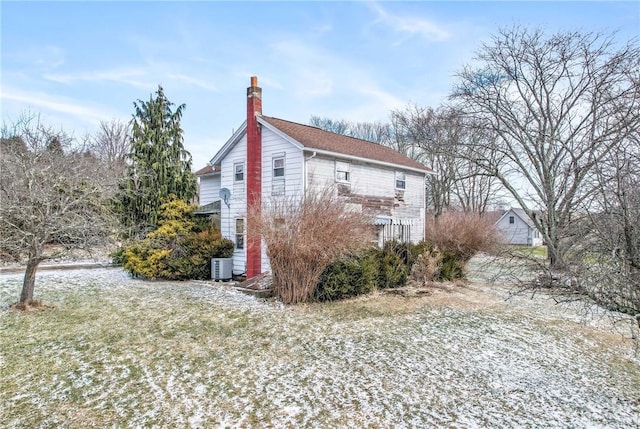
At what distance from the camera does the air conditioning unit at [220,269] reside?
46.6 ft

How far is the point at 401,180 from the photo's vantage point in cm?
1697

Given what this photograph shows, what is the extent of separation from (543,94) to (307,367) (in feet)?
55.1

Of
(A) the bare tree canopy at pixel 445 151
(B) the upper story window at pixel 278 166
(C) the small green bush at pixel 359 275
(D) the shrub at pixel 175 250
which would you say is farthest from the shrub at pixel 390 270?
(A) the bare tree canopy at pixel 445 151

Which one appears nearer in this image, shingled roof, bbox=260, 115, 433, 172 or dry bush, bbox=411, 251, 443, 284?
shingled roof, bbox=260, 115, 433, 172

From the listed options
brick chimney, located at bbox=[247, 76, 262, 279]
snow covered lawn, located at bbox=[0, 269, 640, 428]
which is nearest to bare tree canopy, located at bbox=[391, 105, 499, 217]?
brick chimney, located at bbox=[247, 76, 262, 279]

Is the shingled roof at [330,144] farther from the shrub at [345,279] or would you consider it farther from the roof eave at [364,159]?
the shrub at [345,279]

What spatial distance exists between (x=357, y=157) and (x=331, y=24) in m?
4.66

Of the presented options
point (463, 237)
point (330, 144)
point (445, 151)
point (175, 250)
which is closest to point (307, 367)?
point (330, 144)

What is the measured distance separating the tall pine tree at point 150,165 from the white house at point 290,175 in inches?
81.3

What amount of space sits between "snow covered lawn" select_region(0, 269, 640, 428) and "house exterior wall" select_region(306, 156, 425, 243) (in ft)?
16.6

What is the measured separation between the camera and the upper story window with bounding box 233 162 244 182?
48.7ft

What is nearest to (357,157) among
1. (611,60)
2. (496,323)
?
(496,323)

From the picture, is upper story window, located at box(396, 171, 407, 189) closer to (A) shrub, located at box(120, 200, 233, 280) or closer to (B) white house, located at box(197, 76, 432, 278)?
(B) white house, located at box(197, 76, 432, 278)

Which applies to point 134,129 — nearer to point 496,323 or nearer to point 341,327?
point 341,327
